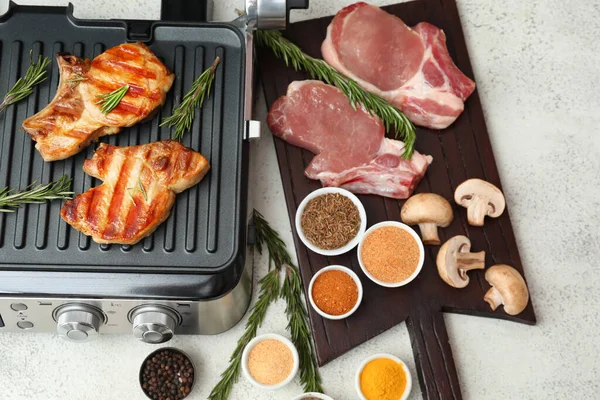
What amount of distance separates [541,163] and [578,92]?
0.31 metres

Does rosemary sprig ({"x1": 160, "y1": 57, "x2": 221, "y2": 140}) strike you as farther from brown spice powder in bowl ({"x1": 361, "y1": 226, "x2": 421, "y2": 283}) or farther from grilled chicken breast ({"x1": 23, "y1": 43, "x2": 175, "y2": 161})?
brown spice powder in bowl ({"x1": 361, "y1": 226, "x2": 421, "y2": 283})

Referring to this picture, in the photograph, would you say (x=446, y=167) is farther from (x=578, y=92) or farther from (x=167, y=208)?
(x=167, y=208)

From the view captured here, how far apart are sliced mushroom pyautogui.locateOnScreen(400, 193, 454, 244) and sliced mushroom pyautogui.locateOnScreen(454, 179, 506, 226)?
0.20 feet

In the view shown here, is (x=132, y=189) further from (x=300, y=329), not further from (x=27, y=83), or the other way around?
(x=300, y=329)

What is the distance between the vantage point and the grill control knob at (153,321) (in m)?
2.00

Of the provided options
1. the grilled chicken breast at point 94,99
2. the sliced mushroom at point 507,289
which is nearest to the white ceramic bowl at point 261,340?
the sliced mushroom at point 507,289

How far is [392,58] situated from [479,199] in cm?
58

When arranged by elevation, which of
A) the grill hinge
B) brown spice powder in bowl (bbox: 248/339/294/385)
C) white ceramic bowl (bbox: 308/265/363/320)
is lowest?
brown spice powder in bowl (bbox: 248/339/294/385)

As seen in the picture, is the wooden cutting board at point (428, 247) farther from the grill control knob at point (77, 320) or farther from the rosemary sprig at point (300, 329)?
the grill control knob at point (77, 320)

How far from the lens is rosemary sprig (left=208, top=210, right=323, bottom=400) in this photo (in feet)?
7.46

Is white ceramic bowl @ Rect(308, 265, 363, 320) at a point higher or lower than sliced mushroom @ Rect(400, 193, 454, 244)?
lower

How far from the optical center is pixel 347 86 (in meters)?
2.35

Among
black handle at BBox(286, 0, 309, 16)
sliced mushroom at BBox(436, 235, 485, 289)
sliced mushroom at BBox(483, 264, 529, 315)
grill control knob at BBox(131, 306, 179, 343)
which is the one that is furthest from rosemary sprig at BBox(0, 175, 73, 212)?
sliced mushroom at BBox(483, 264, 529, 315)

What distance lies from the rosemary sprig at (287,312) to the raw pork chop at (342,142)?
10.7 inches
